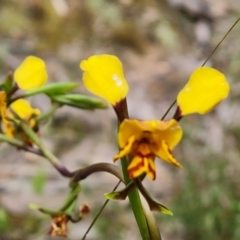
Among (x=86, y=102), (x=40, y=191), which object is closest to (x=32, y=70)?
(x=86, y=102)

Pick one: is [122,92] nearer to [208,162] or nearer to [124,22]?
[208,162]

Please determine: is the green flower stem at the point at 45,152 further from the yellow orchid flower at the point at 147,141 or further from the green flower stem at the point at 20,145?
the yellow orchid flower at the point at 147,141

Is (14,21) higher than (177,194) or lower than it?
lower

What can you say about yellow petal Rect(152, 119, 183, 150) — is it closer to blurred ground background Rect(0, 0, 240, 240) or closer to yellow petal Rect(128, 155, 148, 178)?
yellow petal Rect(128, 155, 148, 178)

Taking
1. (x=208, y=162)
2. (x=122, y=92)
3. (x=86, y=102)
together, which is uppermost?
(x=122, y=92)

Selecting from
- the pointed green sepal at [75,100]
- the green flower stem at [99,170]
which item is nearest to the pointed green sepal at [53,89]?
the pointed green sepal at [75,100]

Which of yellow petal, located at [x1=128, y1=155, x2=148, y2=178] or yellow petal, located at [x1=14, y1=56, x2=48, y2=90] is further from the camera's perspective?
yellow petal, located at [x1=14, y1=56, x2=48, y2=90]

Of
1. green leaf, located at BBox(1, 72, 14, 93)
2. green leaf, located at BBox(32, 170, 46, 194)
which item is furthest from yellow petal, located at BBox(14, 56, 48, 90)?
green leaf, located at BBox(32, 170, 46, 194)
